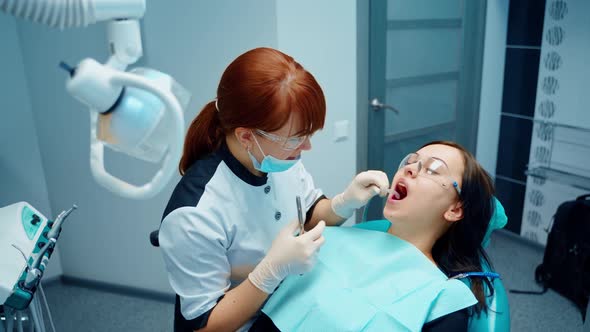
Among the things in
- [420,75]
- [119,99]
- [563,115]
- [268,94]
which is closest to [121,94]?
[119,99]

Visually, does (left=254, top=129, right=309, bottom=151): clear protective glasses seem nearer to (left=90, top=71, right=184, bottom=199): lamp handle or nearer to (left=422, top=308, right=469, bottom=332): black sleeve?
(left=90, top=71, right=184, bottom=199): lamp handle

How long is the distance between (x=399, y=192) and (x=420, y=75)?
4.58 ft

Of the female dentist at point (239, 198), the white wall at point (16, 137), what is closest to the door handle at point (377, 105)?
the female dentist at point (239, 198)

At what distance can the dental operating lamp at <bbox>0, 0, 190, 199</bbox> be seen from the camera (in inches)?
24.0

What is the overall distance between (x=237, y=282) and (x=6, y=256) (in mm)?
742

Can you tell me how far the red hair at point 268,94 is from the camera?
1.02 meters

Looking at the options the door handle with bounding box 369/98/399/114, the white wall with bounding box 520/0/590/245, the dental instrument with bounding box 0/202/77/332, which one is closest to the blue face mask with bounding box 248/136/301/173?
the dental instrument with bounding box 0/202/77/332

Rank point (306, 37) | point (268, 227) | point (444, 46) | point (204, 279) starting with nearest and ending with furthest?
1. point (204, 279)
2. point (268, 227)
3. point (306, 37)
4. point (444, 46)

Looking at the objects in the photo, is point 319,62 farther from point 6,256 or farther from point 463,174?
point 6,256

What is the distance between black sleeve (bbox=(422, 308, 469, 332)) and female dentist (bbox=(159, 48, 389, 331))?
34 centimetres

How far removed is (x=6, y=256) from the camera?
145 cm

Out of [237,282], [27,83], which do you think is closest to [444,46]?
[237,282]

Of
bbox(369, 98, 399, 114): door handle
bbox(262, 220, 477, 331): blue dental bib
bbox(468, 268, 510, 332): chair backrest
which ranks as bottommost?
bbox(468, 268, 510, 332): chair backrest

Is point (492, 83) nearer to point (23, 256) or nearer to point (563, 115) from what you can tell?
point (563, 115)
